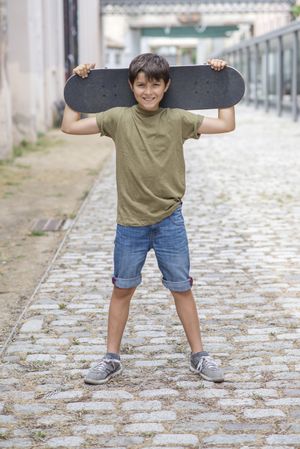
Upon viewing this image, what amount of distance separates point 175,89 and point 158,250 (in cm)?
78

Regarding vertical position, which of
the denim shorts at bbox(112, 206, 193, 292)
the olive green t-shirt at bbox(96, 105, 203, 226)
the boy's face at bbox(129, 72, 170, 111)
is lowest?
the denim shorts at bbox(112, 206, 193, 292)

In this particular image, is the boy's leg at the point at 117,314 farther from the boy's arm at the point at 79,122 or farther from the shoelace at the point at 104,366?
the boy's arm at the point at 79,122

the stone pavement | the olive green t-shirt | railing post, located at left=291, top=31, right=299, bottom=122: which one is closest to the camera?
the stone pavement

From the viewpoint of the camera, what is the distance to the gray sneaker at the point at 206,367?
4.44 metres

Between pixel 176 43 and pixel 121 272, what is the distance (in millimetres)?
96391

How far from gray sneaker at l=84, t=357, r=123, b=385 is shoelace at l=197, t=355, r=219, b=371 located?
0.41m

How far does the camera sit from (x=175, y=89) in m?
4.34

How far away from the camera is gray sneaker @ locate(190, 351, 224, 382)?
4.44 meters

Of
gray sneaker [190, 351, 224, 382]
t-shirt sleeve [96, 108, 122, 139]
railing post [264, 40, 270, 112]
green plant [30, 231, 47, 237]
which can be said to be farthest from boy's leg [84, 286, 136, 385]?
railing post [264, 40, 270, 112]

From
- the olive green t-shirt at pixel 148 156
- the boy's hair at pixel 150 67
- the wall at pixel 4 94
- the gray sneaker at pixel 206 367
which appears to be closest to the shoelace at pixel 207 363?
the gray sneaker at pixel 206 367

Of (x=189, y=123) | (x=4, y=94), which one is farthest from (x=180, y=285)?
(x=4, y=94)

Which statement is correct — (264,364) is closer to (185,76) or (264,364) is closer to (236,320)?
(236,320)

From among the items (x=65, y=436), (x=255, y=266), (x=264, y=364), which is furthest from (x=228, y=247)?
(x=65, y=436)

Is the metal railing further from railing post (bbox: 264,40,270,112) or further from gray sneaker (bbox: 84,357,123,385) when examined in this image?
gray sneaker (bbox: 84,357,123,385)
